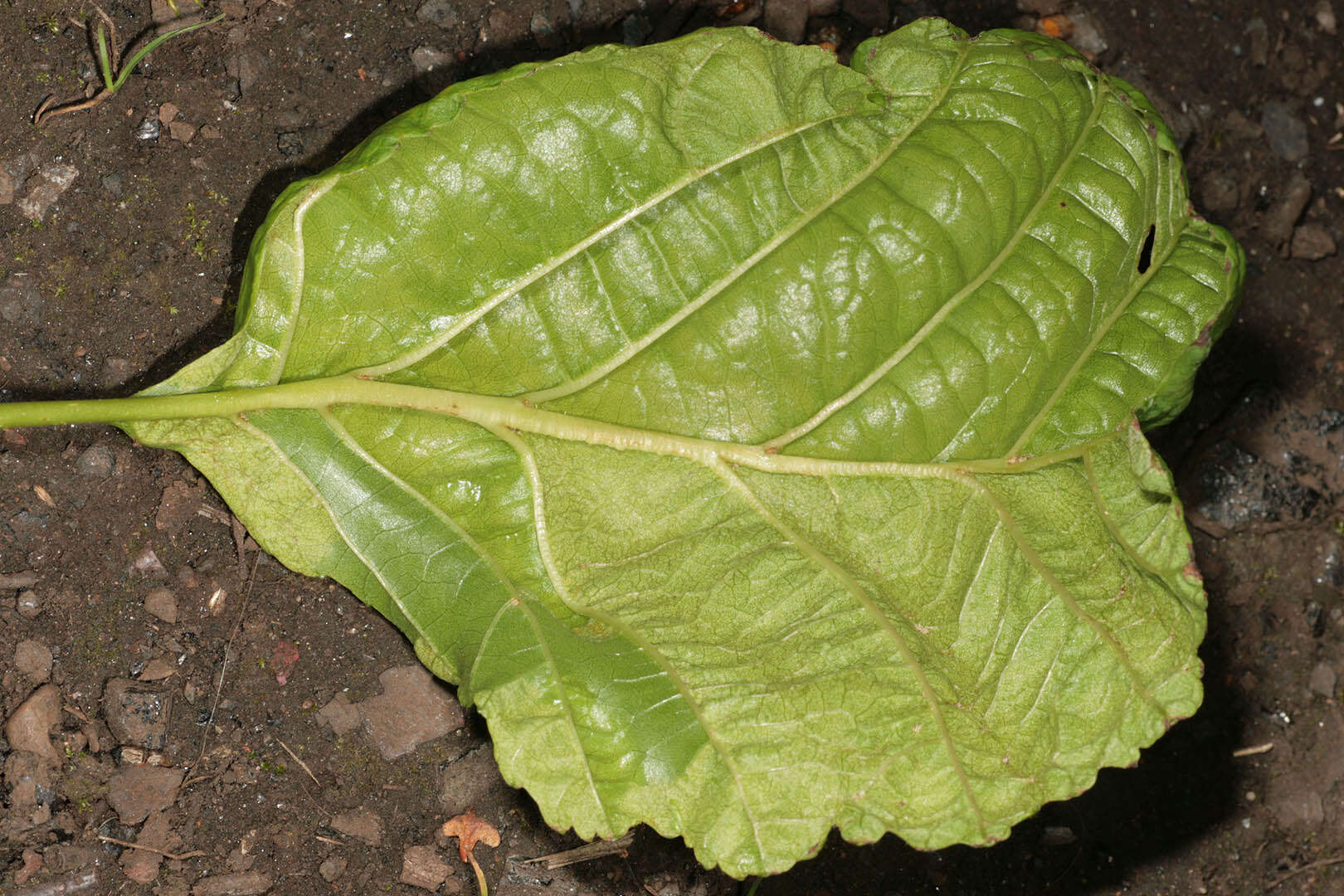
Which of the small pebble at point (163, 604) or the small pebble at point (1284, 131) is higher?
the small pebble at point (1284, 131)

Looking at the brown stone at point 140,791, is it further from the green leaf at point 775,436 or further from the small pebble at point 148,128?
the small pebble at point 148,128

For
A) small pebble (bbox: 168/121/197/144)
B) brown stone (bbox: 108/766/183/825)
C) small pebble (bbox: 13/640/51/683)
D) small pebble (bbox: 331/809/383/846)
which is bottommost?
small pebble (bbox: 331/809/383/846)

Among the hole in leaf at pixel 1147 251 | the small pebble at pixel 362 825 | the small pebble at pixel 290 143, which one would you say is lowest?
the small pebble at pixel 362 825

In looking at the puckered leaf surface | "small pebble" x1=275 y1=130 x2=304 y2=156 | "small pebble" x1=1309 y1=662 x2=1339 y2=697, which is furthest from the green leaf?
"small pebble" x1=1309 y1=662 x2=1339 y2=697

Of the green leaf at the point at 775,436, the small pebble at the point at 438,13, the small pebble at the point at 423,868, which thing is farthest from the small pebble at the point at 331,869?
the small pebble at the point at 438,13

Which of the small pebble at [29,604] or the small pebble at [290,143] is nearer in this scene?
the small pebble at [29,604]

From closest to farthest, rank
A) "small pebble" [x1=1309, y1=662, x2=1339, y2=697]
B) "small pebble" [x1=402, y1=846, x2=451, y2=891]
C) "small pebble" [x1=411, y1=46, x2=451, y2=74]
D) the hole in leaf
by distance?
the hole in leaf, "small pebble" [x1=402, y1=846, x2=451, y2=891], "small pebble" [x1=411, y1=46, x2=451, y2=74], "small pebble" [x1=1309, y1=662, x2=1339, y2=697]

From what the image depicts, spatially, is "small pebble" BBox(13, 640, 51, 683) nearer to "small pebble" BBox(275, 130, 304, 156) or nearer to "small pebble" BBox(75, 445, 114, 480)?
"small pebble" BBox(75, 445, 114, 480)

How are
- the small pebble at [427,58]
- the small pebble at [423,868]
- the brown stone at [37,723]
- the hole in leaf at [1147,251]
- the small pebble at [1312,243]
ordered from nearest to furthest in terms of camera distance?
1. the hole in leaf at [1147,251]
2. the brown stone at [37,723]
3. the small pebble at [423,868]
4. the small pebble at [427,58]
5. the small pebble at [1312,243]

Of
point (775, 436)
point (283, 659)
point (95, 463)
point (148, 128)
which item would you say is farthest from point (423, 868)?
point (148, 128)
